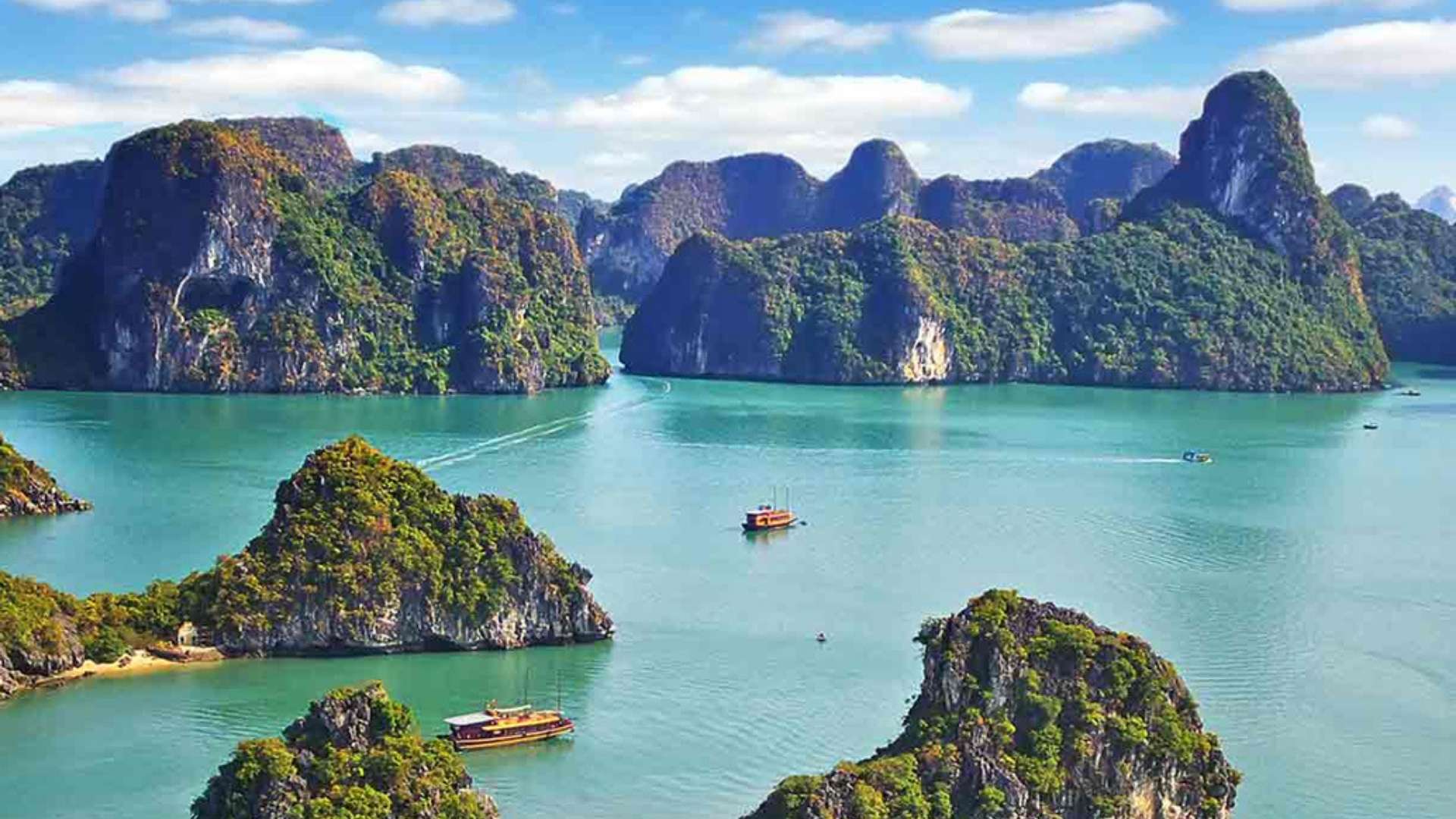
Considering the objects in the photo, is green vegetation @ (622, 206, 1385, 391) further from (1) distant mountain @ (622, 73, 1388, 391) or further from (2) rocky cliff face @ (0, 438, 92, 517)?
(2) rocky cliff face @ (0, 438, 92, 517)

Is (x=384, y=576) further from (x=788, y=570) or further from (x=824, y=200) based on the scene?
(x=824, y=200)

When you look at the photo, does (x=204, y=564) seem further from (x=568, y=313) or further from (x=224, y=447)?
(x=568, y=313)

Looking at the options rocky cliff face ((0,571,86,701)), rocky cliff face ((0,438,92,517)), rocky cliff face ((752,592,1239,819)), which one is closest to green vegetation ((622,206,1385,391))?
rocky cliff face ((0,438,92,517))

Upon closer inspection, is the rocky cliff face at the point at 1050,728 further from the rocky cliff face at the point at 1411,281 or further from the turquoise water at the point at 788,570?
the rocky cliff face at the point at 1411,281

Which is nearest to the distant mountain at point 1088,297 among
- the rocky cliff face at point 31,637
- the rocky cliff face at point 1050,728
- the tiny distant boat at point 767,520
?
the tiny distant boat at point 767,520

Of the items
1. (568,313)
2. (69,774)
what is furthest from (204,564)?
(568,313)

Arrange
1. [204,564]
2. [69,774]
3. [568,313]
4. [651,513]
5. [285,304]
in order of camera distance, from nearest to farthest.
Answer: [69,774], [204,564], [651,513], [285,304], [568,313]

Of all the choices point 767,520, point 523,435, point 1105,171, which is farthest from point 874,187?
point 767,520
